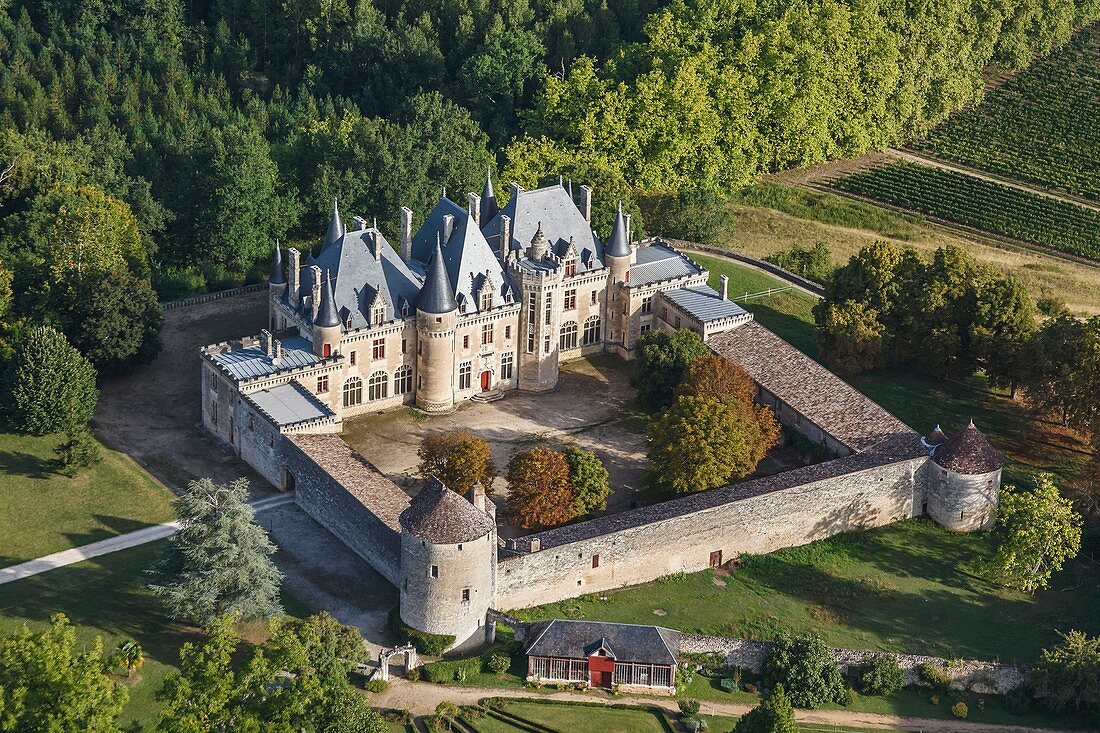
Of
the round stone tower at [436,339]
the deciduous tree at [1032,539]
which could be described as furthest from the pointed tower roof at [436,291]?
the deciduous tree at [1032,539]

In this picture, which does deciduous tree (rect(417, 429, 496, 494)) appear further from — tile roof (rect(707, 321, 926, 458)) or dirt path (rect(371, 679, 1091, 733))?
tile roof (rect(707, 321, 926, 458))

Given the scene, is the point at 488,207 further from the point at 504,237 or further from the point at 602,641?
the point at 602,641

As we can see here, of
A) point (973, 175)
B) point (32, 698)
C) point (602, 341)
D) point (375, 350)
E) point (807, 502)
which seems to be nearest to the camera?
point (32, 698)

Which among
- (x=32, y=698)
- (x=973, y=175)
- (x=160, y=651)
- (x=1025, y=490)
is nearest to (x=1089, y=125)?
(x=973, y=175)

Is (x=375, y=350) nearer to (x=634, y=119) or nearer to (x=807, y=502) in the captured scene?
(x=807, y=502)

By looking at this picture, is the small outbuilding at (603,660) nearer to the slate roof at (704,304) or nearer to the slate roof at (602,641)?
the slate roof at (602,641)

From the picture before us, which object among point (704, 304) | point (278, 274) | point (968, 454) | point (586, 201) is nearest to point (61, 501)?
point (278, 274)

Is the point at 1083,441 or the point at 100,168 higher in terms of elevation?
the point at 100,168
